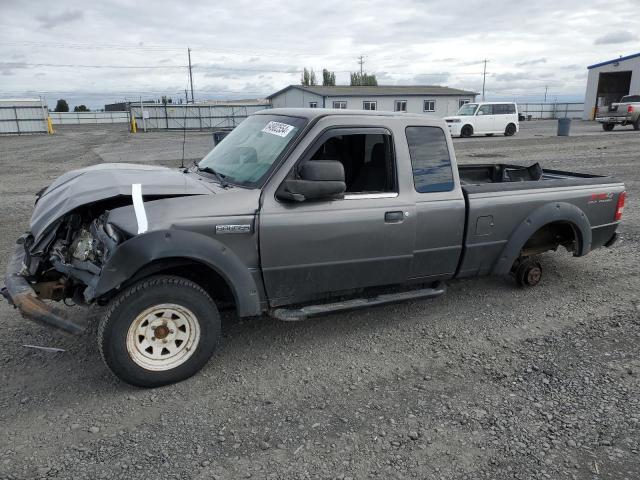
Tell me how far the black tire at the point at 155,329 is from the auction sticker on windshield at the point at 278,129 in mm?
1429

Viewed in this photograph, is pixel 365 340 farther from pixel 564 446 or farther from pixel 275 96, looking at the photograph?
pixel 275 96

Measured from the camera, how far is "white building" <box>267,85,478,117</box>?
150 ft

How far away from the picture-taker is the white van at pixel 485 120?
2764cm

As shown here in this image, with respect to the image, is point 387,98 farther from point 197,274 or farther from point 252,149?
point 197,274

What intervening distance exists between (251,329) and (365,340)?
1.02m

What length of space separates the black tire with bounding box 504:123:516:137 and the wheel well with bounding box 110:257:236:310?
28.1m

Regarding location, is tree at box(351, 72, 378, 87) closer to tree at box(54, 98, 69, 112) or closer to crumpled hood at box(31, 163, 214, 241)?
tree at box(54, 98, 69, 112)

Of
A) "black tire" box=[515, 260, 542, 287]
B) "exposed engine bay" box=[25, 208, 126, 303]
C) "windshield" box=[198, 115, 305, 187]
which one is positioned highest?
"windshield" box=[198, 115, 305, 187]

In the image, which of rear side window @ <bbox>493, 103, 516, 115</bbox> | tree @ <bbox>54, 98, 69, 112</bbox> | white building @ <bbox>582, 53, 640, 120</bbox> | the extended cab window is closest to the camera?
the extended cab window

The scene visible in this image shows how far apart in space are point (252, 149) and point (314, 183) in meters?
0.85

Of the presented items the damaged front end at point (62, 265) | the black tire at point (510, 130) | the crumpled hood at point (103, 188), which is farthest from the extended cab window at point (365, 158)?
the black tire at point (510, 130)

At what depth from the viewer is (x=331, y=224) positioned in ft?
12.7

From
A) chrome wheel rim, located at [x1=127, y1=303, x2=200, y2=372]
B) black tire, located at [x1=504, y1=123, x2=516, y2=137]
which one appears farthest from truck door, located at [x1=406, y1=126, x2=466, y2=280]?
black tire, located at [x1=504, y1=123, x2=516, y2=137]

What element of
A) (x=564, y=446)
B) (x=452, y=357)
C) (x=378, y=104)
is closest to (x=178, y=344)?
(x=452, y=357)
